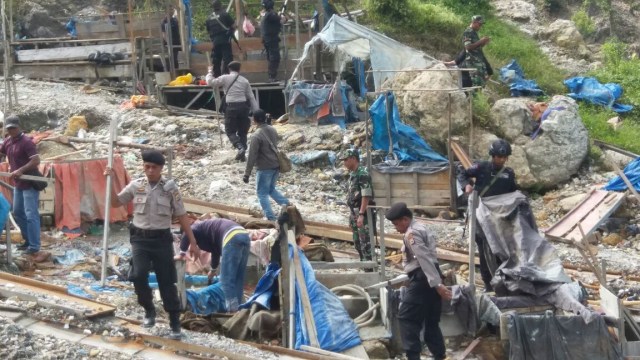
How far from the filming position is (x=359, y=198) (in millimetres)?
10023

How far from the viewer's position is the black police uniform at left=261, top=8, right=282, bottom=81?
1662cm

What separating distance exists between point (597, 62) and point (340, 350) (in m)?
16.7

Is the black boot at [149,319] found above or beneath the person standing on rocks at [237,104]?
beneath

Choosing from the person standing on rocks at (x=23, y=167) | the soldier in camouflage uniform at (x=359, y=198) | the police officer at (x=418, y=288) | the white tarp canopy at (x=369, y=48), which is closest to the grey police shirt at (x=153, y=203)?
the police officer at (x=418, y=288)

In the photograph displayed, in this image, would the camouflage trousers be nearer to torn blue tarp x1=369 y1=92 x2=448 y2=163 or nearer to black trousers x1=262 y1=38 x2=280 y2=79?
torn blue tarp x1=369 y1=92 x2=448 y2=163

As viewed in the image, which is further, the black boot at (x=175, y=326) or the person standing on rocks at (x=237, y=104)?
the person standing on rocks at (x=237, y=104)

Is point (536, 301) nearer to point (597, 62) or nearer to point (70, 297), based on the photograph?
point (70, 297)

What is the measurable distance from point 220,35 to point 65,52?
4.58 m

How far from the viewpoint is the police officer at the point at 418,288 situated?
291 inches

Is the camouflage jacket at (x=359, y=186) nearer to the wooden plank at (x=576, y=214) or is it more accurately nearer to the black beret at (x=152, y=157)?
the wooden plank at (x=576, y=214)

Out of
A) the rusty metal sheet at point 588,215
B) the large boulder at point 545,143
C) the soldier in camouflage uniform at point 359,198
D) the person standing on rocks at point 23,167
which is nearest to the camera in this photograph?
the person standing on rocks at point 23,167

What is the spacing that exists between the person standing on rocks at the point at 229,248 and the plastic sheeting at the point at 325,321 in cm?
64

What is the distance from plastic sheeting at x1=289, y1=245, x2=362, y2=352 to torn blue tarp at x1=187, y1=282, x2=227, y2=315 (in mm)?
1009

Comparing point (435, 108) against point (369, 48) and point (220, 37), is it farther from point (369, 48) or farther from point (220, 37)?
point (220, 37)
